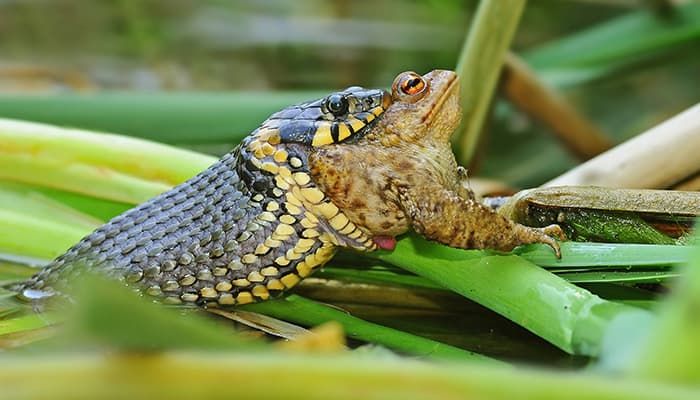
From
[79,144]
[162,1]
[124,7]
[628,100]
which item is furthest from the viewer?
[162,1]

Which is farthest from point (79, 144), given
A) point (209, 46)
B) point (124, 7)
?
point (124, 7)

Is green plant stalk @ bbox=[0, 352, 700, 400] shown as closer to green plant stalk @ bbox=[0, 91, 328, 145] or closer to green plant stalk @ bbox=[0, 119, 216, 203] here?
green plant stalk @ bbox=[0, 119, 216, 203]

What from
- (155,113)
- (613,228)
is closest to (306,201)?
(613,228)

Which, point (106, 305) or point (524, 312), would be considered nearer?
point (106, 305)

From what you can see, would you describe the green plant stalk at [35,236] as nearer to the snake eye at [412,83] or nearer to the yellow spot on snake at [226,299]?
the yellow spot on snake at [226,299]

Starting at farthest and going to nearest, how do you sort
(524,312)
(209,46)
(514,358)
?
(209,46)
(514,358)
(524,312)

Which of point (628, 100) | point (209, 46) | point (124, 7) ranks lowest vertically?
point (628, 100)

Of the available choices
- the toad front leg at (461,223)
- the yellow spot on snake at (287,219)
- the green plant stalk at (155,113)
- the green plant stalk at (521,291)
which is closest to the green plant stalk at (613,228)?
the toad front leg at (461,223)

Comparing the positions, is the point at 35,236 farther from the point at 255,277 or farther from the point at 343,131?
the point at 343,131

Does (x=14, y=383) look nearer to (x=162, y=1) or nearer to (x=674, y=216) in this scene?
(x=674, y=216)
